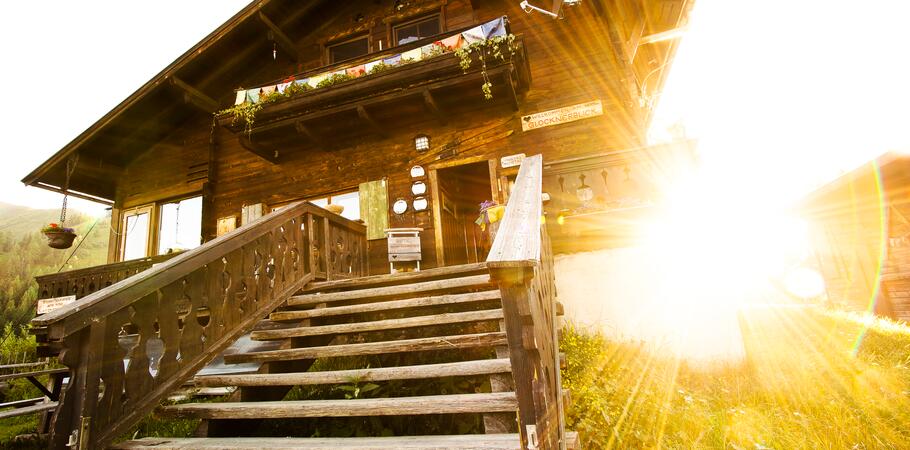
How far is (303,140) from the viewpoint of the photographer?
775 cm

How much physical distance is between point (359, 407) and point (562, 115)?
19.3 ft

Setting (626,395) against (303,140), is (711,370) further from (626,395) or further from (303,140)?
(303,140)

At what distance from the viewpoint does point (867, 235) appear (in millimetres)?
7574

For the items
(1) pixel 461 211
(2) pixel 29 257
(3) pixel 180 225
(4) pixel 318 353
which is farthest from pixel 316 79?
(2) pixel 29 257

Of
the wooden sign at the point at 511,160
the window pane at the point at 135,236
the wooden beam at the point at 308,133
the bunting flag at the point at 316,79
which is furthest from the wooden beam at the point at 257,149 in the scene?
the wooden sign at the point at 511,160

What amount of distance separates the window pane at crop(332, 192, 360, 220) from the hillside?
6.20 m

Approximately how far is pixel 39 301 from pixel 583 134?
399 inches

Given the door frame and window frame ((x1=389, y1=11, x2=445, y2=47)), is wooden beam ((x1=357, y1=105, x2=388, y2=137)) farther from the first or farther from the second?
window frame ((x1=389, y1=11, x2=445, y2=47))

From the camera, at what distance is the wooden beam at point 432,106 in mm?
6461

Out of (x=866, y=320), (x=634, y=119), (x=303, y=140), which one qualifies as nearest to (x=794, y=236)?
(x=866, y=320)

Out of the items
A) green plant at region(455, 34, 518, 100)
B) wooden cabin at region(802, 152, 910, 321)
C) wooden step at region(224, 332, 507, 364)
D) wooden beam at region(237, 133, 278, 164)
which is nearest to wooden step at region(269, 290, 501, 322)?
wooden step at region(224, 332, 507, 364)

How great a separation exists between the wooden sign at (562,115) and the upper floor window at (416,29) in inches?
117

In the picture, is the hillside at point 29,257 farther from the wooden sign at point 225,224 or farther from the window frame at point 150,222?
the wooden sign at point 225,224

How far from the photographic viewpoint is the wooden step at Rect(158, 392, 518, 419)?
232 centimetres
